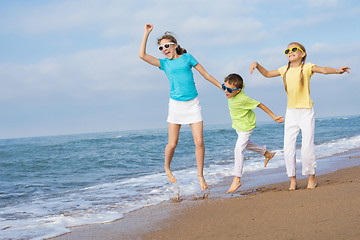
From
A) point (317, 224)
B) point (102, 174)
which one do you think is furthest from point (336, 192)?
point (102, 174)

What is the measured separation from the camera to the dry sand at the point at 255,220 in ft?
9.44

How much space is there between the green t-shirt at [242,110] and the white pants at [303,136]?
495 mm

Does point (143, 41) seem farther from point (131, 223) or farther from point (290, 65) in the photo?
point (131, 223)

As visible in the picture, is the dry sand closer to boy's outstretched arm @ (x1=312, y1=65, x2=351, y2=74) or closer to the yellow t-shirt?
the yellow t-shirt

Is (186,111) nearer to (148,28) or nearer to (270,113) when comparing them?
(270,113)

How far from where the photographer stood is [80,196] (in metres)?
6.88

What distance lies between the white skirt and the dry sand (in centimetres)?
125

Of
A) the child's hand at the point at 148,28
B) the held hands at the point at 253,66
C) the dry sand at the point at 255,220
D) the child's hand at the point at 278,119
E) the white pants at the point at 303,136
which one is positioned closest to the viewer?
the dry sand at the point at 255,220

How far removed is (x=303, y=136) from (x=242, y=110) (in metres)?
0.88

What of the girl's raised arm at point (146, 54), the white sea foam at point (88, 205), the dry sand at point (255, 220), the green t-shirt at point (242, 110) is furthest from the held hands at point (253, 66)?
the white sea foam at point (88, 205)

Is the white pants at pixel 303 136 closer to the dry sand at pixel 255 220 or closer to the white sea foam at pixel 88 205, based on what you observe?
the dry sand at pixel 255 220

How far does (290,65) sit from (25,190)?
6473 mm

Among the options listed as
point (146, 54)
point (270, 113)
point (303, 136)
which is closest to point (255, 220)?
point (303, 136)

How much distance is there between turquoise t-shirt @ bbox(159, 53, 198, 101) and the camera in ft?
16.9
